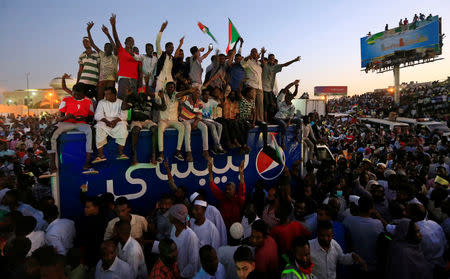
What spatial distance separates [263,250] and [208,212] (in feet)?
4.02

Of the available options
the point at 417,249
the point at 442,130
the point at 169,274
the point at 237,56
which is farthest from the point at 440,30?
the point at 169,274

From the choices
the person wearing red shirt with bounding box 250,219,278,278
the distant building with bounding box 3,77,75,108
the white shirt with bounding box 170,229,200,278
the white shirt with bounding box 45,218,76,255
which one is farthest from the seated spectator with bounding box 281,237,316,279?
the distant building with bounding box 3,77,75,108

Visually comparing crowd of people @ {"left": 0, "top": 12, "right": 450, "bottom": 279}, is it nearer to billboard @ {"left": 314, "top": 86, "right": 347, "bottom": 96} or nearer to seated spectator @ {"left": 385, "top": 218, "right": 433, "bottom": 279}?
seated spectator @ {"left": 385, "top": 218, "right": 433, "bottom": 279}

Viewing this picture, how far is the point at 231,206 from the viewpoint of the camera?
481 centimetres

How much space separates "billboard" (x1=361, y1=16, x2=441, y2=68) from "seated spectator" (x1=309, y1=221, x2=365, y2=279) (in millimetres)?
35496

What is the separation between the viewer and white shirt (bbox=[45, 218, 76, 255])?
3.57m

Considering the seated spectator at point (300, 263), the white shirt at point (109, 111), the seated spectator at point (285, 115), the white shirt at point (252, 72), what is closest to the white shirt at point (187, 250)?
the seated spectator at point (300, 263)

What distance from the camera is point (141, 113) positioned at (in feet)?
16.6

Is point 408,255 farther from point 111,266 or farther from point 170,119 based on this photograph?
point 170,119

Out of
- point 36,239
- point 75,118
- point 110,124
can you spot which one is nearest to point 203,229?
point 36,239

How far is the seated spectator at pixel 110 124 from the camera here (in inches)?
171

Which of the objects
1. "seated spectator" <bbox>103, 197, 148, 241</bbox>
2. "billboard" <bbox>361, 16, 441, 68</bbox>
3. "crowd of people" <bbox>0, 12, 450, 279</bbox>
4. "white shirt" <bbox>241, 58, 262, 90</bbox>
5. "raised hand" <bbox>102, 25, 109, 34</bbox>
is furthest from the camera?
"billboard" <bbox>361, 16, 441, 68</bbox>

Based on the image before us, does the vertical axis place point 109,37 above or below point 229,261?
above

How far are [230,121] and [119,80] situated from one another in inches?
102
